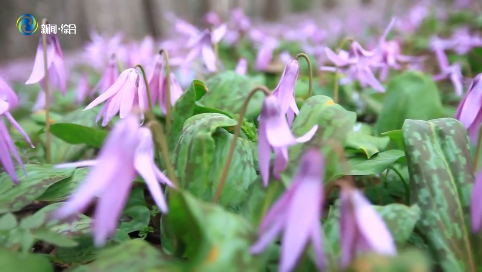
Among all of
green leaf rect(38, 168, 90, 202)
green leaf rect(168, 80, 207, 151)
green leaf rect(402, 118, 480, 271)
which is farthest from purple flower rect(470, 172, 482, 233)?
green leaf rect(38, 168, 90, 202)

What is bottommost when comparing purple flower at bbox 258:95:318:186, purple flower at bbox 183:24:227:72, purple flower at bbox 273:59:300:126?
purple flower at bbox 258:95:318:186

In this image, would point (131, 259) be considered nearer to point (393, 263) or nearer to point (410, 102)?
point (393, 263)

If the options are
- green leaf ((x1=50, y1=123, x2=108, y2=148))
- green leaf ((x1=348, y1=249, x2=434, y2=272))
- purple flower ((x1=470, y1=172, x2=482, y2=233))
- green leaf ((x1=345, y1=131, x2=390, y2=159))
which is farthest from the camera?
green leaf ((x1=50, y1=123, x2=108, y2=148))

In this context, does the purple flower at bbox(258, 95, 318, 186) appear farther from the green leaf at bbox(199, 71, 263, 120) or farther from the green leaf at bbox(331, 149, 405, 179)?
the green leaf at bbox(199, 71, 263, 120)

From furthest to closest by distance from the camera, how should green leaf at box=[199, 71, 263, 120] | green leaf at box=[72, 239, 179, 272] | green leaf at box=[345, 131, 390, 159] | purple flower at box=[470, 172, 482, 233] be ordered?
green leaf at box=[199, 71, 263, 120]
green leaf at box=[345, 131, 390, 159]
purple flower at box=[470, 172, 482, 233]
green leaf at box=[72, 239, 179, 272]

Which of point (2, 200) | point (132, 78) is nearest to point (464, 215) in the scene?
point (132, 78)

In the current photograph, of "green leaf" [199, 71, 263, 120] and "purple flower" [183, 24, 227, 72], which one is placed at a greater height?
"purple flower" [183, 24, 227, 72]

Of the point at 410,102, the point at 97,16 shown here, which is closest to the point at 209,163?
the point at 410,102
